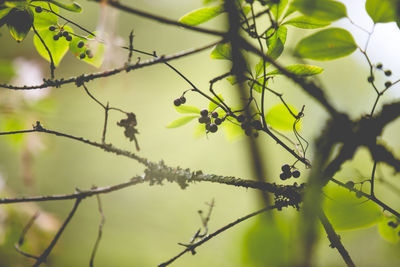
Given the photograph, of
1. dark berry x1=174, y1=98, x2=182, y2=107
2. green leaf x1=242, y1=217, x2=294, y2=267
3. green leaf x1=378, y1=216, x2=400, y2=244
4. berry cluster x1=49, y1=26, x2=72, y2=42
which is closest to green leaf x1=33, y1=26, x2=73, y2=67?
berry cluster x1=49, y1=26, x2=72, y2=42

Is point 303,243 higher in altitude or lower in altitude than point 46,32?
lower

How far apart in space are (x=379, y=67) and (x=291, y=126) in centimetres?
21

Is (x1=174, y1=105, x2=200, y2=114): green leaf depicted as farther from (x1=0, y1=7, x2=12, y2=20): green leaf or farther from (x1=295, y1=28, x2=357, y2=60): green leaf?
(x1=0, y1=7, x2=12, y2=20): green leaf

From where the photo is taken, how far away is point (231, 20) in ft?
1.00

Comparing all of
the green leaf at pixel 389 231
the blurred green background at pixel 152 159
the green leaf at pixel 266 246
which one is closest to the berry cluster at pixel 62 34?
the green leaf at pixel 266 246

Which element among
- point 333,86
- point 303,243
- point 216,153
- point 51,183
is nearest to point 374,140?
point 303,243

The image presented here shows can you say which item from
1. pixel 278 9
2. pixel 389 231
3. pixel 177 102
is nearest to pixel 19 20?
pixel 177 102

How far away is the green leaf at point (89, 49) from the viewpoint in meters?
0.49

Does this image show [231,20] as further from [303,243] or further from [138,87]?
[138,87]

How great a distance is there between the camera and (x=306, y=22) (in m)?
0.40

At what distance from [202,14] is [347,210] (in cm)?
35

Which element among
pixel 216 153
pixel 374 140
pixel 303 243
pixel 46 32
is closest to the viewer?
pixel 303 243

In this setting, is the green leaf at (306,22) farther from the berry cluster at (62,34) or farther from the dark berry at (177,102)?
the berry cluster at (62,34)

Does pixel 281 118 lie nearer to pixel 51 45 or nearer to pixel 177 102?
pixel 177 102
